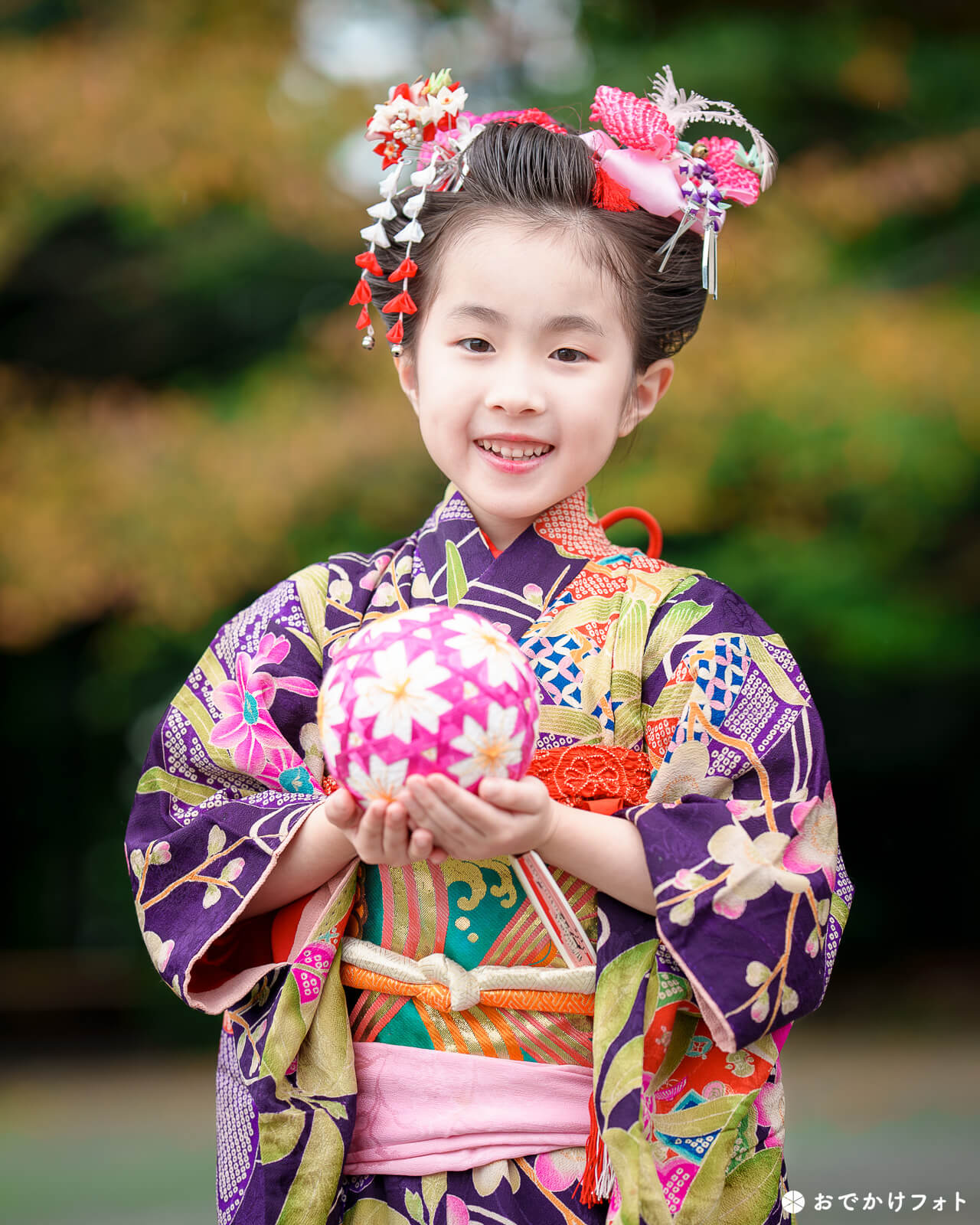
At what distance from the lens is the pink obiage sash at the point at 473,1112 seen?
1.62 metres

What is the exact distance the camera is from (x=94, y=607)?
209 inches

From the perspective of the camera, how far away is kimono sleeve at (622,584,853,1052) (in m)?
1.54

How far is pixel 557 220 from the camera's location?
174 cm

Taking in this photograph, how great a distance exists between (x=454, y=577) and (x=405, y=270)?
412 mm

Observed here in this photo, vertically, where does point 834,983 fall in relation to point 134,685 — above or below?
below

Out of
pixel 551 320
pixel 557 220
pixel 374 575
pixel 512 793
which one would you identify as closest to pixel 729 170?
pixel 557 220

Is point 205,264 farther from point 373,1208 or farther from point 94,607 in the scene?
point 373,1208

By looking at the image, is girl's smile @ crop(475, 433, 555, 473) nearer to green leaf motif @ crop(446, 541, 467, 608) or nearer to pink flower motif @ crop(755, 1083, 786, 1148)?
green leaf motif @ crop(446, 541, 467, 608)

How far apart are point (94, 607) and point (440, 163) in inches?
152

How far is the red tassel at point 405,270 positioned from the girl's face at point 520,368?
0.04 m

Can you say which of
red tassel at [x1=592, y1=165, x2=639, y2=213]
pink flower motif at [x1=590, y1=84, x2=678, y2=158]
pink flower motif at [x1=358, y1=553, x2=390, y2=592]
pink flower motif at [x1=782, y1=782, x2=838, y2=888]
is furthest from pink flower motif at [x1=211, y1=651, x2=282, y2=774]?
pink flower motif at [x1=590, y1=84, x2=678, y2=158]

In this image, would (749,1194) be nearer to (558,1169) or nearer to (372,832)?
(558,1169)

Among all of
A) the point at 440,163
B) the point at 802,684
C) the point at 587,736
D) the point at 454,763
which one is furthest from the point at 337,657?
the point at 440,163

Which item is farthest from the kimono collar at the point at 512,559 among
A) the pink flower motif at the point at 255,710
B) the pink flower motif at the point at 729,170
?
the pink flower motif at the point at 729,170
